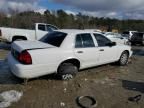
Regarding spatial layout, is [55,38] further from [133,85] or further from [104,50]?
[133,85]

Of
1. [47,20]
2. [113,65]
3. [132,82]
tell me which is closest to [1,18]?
[47,20]

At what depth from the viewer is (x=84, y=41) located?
6.55m

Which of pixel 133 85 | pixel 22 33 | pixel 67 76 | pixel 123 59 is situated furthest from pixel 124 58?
pixel 22 33

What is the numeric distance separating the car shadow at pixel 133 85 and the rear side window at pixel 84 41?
167 cm

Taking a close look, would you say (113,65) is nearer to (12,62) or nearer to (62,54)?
(62,54)

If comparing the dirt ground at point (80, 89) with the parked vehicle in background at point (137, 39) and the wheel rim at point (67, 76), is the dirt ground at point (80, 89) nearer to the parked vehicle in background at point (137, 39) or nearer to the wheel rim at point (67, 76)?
the wheel rim at point (67, 76)

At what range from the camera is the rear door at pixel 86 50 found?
20.7 feet

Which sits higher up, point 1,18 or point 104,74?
point 1,18

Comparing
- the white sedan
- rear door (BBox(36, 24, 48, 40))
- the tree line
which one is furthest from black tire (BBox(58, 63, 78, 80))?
the tree line

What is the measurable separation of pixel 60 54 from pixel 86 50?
3.54 ft

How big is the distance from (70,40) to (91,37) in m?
0.96

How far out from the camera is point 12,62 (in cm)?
558

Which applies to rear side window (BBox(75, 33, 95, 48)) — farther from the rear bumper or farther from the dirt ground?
the rear bumper

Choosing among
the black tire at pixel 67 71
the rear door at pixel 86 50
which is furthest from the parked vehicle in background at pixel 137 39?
the black tire at pixel 67 71
